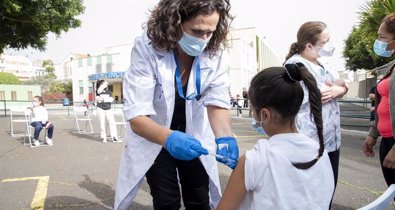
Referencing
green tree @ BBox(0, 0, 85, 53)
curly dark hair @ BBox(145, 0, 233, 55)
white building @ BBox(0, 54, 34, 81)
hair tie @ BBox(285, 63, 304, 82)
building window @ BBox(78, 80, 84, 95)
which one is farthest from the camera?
white building @ BBox(0, 54, 34, 81)

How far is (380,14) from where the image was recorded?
25.7 ft

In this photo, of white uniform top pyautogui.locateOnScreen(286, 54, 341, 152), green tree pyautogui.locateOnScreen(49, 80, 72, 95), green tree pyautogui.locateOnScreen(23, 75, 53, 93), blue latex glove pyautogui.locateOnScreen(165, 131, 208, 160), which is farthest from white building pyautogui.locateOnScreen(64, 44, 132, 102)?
blue latex glove pyautogui.locateOnScreen(165, 131, 208, 160)

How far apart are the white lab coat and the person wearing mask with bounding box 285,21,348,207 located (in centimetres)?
73

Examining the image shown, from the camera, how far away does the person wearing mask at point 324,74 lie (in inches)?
95.7

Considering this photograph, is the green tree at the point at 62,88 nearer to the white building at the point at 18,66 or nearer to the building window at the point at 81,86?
the building window at the point at 81,86

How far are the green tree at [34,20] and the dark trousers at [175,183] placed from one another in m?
10.4

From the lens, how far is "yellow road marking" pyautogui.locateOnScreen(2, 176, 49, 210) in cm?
340

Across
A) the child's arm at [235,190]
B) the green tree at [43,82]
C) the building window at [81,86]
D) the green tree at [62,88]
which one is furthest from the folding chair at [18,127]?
the green tree at [43,82]

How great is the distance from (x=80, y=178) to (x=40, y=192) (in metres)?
0.66

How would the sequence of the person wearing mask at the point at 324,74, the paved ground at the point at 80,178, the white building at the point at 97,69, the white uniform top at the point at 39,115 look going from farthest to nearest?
the white building at the point at 97,69
the white uniform top at the point at 39,115
the paved ground at the point at 80,178
the person wearing mask at the point at 324,74

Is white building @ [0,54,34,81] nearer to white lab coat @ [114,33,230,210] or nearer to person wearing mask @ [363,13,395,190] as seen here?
white lab coat @ [114,33,230,210]

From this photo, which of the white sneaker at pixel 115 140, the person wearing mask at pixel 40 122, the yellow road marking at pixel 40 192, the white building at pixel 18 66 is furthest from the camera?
the white building at pixel 18 66

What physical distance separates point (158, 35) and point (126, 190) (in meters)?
0.89

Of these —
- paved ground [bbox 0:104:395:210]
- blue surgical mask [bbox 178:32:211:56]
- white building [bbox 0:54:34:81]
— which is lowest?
paved ground [bbox 0:104:395:210]
